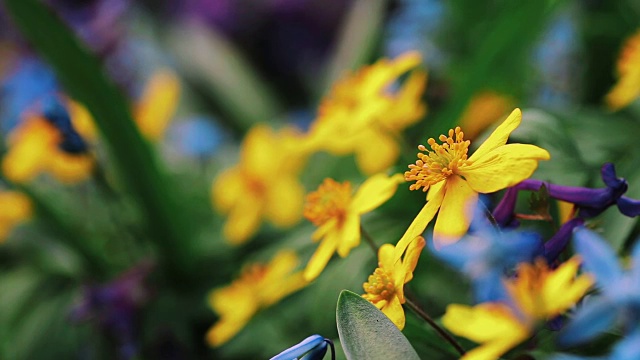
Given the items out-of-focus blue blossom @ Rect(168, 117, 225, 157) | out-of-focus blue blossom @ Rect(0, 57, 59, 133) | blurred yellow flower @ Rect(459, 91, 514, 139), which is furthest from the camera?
out-of-focus blue blossom @ Rect(0, 57, 59, 133)

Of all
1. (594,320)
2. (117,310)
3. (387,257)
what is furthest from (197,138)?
(594,320)

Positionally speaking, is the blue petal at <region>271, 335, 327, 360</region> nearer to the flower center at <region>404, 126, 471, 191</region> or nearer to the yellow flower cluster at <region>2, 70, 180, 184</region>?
the flower center at <region>404, 126, 471, 191</region>

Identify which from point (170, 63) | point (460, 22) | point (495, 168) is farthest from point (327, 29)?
point (495, 168)

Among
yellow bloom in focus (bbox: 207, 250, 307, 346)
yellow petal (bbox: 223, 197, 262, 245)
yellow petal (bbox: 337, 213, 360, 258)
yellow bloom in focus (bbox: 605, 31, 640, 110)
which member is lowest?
yellow petal (bbox: 337, 213, 360, 258)

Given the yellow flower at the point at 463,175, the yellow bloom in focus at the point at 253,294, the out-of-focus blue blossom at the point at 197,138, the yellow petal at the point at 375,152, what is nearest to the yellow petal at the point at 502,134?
the yellow flower at the point at 463,175

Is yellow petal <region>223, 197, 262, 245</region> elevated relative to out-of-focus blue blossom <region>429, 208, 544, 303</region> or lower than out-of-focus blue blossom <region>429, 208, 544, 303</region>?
elevated

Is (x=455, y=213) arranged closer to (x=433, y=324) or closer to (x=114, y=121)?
(x=433, y=324)

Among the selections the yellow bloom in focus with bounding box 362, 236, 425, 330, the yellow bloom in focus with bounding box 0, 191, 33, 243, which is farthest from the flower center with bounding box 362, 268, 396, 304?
the yellow bloom in focus with bounding box 0, 191, 33, 243
